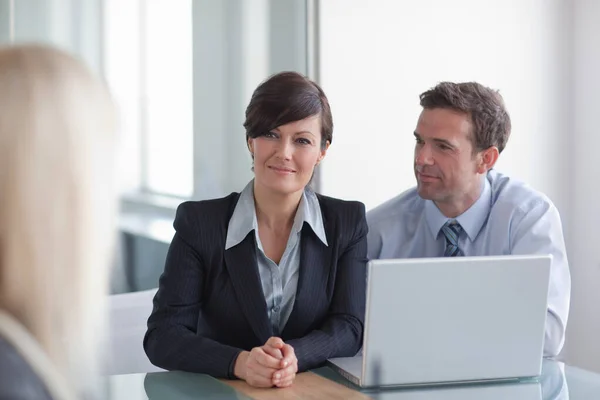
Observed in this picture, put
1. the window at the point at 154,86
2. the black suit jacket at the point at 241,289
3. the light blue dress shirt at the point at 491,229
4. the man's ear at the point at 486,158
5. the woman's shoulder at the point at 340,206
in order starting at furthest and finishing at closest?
the window at the point at 154,86, the man's ear at the point at 486,158, the light blue dress shirt at the point at 491,229, the woman's shoulder at the point at 340,206, the black suit jacket at the point at 241,289

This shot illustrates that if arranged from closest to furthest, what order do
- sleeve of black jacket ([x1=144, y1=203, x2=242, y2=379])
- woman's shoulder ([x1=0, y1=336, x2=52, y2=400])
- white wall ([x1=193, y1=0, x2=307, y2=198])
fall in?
woman's shoulder ([x1=0, y1=336, x2=52, y2=400]) → sleeve of black jacket ([x1=144, y1=203, x2=242, y2=379]) → white wall ([x1=193, y1=0, x2=307, y2=198])

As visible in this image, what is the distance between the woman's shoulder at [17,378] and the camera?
96cm

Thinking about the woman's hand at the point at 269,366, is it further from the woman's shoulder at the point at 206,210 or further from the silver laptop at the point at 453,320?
the woman's shoulder at the point at 206,210

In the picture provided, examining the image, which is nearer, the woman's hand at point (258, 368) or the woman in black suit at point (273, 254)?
the woman's hand at point (258, 368)

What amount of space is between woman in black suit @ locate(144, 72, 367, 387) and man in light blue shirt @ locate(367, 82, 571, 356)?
437 millimetres

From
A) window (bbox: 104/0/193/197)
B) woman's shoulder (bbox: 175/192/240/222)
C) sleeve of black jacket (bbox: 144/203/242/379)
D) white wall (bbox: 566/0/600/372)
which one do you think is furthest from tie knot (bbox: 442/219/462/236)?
white wall (bbox: 566/0/600/372)

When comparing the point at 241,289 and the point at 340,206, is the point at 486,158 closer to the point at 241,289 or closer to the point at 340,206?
the point at 340,206

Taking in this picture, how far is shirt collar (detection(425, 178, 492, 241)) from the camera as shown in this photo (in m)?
2.85

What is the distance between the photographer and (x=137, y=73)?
3.37 metres

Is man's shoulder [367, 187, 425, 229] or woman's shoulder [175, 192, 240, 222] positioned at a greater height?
woman's shoulder [175, 192, 240, 222]

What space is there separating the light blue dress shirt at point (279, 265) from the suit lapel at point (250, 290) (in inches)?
Answer: 2.3

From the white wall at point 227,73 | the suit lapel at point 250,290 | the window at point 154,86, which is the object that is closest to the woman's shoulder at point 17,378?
the suit lapel at point 250,290

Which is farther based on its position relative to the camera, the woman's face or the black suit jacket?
the woman's face

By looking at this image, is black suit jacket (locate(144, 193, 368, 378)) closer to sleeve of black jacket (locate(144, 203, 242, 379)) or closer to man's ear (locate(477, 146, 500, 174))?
sleeve of black jacket (locate(144, 203, 242, 379))
